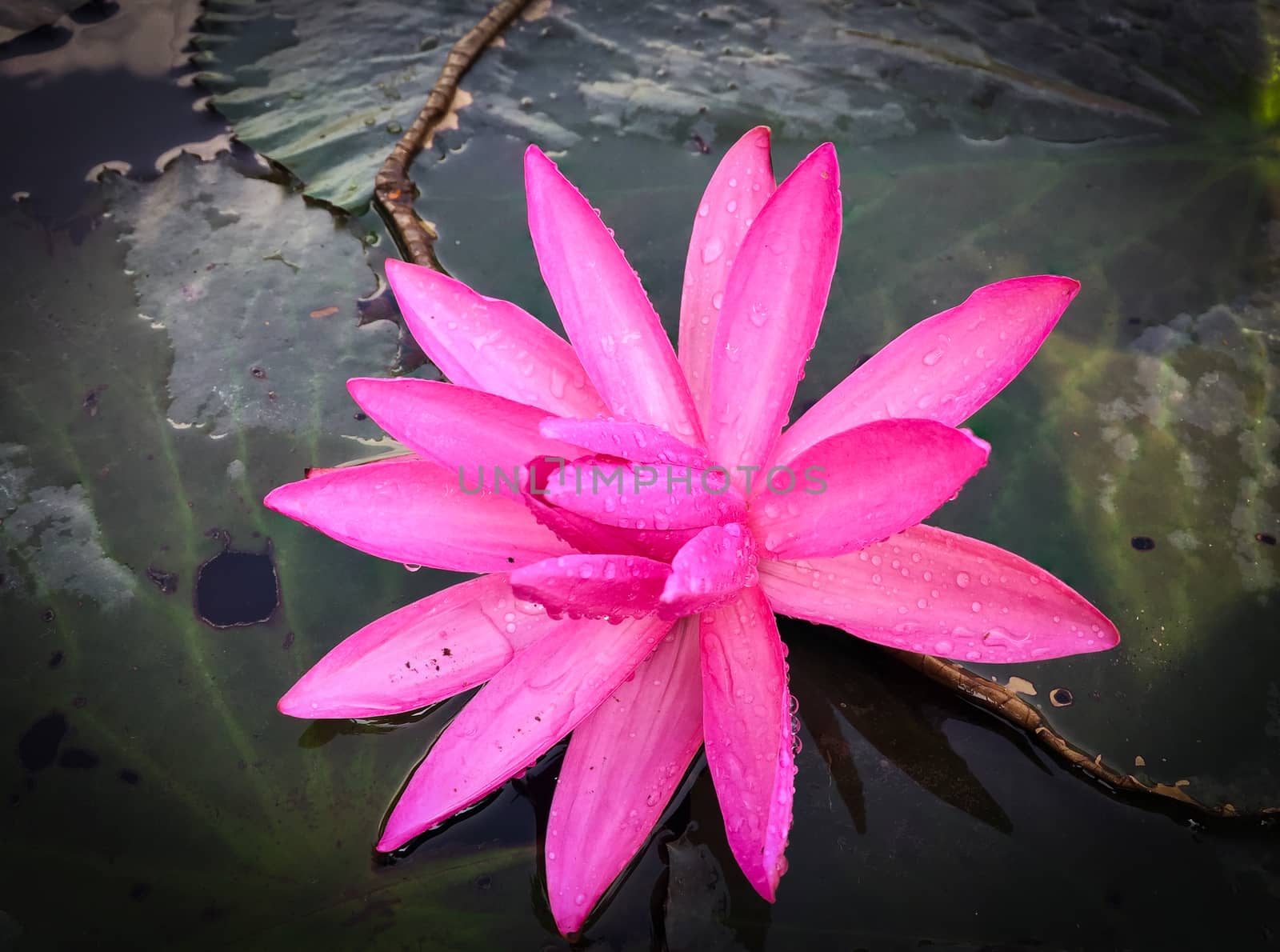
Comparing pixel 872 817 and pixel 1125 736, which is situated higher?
pixel 1125 736

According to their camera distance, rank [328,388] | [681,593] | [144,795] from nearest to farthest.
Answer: [681,593] → [144,795] → [328,388]

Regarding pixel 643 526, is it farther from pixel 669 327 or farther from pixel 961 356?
pixel 669 327

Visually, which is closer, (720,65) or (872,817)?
(872,817)

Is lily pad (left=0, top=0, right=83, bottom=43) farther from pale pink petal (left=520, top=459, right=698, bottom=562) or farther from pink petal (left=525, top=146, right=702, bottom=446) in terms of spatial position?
pale pink petal (left=520, top=459, right=698, bottom=562)

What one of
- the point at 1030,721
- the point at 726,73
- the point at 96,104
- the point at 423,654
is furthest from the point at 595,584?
the point at 96,104

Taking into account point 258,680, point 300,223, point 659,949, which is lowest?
point 659,949

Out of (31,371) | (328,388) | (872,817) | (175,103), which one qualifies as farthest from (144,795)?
(175,103)

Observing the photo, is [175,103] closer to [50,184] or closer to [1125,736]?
[50,184]
